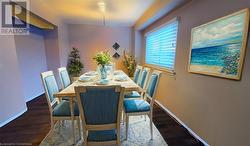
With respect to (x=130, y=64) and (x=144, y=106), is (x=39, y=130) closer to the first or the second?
(x=144, y=106)

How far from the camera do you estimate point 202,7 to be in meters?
2.00

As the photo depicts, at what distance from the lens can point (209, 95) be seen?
187 centimetres

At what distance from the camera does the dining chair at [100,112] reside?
1328mm

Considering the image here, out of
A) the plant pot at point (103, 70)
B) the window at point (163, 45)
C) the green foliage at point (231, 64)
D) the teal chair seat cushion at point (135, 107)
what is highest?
the window at point (163, 45)

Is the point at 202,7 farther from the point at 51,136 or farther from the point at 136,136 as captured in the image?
the point at 51,136

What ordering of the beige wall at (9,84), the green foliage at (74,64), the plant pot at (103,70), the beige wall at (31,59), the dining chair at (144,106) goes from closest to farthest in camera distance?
the dining chair at (144,106), the plant pot at (103,70), the beige wall at (9,84), the beige wall at (31,59), the green foliage at (74,64)

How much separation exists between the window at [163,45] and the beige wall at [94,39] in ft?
4.12

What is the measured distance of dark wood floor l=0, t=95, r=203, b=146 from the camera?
200cm

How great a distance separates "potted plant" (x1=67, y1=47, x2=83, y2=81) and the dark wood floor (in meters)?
2.15

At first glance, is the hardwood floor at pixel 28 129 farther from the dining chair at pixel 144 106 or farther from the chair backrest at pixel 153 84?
the chair backrest at pixel 153 84

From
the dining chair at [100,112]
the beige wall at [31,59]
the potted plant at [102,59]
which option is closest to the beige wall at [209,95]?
the dining chair at [100,112]

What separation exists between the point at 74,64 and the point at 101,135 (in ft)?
13.2

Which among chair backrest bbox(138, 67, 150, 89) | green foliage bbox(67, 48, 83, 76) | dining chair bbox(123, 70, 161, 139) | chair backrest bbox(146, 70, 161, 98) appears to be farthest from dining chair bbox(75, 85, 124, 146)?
green foliage bbox(67, 48, 83, 76)

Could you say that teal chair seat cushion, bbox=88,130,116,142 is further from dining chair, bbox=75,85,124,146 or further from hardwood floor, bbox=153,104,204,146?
hardwood floor, bbox=153,104,204,146
